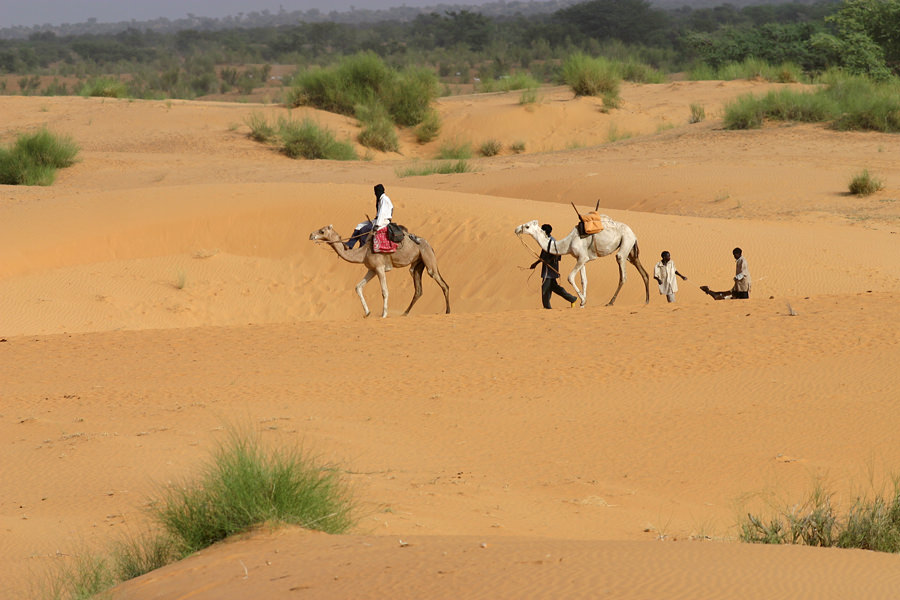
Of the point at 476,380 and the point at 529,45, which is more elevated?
the point at 529,45

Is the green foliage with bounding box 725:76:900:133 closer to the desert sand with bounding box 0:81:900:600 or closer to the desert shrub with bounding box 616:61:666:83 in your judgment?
the desert sand with bounding box 0:81:900:600

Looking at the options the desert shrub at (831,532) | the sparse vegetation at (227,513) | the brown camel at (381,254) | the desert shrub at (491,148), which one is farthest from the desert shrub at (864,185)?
the sparse vegetation at (227,513)

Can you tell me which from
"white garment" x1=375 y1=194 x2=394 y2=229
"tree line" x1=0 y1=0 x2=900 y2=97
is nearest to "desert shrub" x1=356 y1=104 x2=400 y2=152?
"tree line" x1=0 y1=0 x2=900 y2=97

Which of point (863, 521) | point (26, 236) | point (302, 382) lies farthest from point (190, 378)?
point (26, 236)

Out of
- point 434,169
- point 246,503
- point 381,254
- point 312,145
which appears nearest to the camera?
point 246,503

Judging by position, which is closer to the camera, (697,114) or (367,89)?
(697,114)

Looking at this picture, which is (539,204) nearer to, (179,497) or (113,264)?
(113,264)

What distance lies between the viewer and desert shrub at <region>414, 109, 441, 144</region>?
3759 cm

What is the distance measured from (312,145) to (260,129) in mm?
2277

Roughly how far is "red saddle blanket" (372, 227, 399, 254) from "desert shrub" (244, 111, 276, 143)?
20894mm

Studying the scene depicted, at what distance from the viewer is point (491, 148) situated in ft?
117

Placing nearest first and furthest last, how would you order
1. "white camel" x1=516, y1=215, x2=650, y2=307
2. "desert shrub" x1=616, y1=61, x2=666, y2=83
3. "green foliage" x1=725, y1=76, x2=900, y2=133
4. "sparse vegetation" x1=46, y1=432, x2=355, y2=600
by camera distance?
1. "sparse vegetation" x1=46, y1=432, x2=355, y2=600
2. "white camel" x1=516, y1=215, x2=650, y2=307
3. "green foliage" x1=725, y1=76, x2=900, y2=133
4. "desert shrub" x1=616, y1=61, x2=666, y2=83

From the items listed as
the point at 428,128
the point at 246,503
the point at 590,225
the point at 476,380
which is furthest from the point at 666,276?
the point at 428,128

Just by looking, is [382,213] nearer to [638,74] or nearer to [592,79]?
[592,79]
